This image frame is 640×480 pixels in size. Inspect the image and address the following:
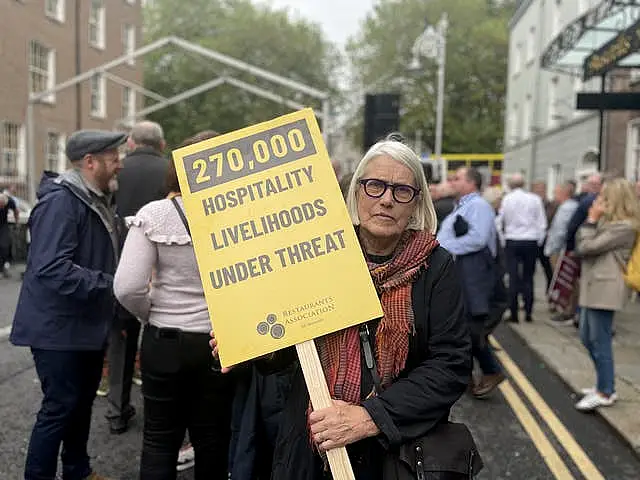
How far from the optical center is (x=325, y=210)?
6.11 feet

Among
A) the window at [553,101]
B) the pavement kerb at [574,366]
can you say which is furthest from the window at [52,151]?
the pavement kerb at [574,366]

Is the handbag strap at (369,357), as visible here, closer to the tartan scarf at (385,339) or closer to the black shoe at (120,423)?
the tartan scarf at (385,339)

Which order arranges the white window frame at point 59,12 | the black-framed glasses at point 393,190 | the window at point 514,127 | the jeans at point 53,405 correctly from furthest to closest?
the window at point 514,127, the white window frame at point 59,12, the jeans at point 53,405, the black-framed glasses at point 393,190

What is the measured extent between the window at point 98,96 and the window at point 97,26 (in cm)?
125

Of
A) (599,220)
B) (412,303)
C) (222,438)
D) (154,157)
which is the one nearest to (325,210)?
(412,303)

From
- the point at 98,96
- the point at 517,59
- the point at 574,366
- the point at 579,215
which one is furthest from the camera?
the point at 517,59

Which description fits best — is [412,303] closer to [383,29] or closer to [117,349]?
[117,349]

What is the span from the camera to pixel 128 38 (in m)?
26.9

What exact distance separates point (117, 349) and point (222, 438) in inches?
71.1

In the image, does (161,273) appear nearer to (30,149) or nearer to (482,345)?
(482,345)

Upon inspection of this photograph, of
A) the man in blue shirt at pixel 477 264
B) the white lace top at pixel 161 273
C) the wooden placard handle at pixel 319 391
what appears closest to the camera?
the wooden placard handle at pixel 319 391

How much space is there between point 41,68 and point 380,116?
48.3 ft

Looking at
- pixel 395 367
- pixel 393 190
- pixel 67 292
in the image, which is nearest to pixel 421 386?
pixel 395 367

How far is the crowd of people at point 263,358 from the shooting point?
185 centimetres
